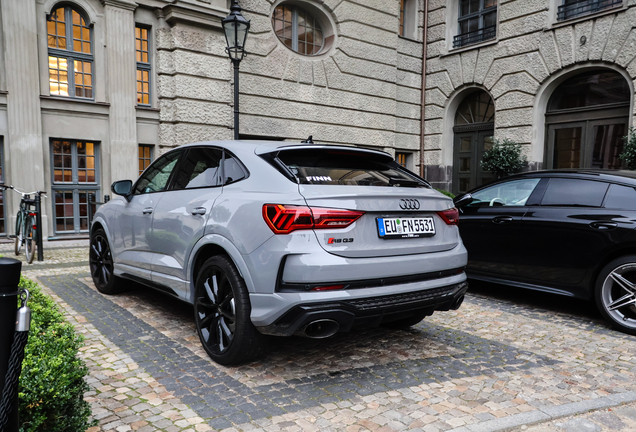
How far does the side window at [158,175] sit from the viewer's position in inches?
181

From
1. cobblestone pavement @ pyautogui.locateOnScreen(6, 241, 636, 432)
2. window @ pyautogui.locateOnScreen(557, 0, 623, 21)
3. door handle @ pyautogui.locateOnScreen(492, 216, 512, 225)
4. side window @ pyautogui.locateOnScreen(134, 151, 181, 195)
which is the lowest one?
cobblestone pavement @ pyautogui.locateOnScreen(6, 241, 636, 432)

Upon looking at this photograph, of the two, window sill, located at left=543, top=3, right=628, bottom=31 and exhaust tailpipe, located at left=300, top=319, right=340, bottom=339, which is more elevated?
window sill, located at left=543, top=3, right=628, bottom=31

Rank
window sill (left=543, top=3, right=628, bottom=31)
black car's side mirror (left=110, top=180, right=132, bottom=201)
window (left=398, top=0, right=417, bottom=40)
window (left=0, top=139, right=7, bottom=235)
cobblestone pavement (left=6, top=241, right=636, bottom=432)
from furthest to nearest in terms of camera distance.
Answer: window (left=398, top=0, right=417, bottom=40)
window sill (left=543, top=3, right=628, bottom=31)
window (left=0, top=139, right=7, bottom=235)
black car's side mirror (left=110, top=180, right=132, bottom=201)
cobblestone pavement (left=6, top=241, right=636, bottom=432)

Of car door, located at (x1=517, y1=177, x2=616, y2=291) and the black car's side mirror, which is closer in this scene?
car door, located at (x1=517, y1=177, x2=616, y2=291)

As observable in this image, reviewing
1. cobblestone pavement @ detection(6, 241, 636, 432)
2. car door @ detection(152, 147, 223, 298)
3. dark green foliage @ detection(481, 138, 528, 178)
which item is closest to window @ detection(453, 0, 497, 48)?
dark green foliage @ detection(481, 138, 528, 178)

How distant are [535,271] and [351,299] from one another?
10.4ft

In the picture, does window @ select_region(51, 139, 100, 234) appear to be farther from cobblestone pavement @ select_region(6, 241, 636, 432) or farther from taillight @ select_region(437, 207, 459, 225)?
taillight @ select_region(437, 207, 459, 225)

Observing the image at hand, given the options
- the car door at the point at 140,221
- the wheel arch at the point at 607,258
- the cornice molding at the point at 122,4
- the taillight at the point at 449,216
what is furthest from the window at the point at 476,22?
the car door at the point at 140,221

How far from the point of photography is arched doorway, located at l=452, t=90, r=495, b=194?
1714cm

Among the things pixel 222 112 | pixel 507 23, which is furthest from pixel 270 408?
pixel 507 23

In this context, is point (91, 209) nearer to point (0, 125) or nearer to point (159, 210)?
point (0, 125)

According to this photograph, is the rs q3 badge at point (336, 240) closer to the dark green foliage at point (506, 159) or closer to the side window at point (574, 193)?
the side window at point (574, 193)

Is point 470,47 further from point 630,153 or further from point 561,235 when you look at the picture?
point 561,235

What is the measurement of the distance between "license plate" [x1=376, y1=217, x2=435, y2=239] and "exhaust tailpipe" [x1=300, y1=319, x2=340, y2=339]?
0.67 m
